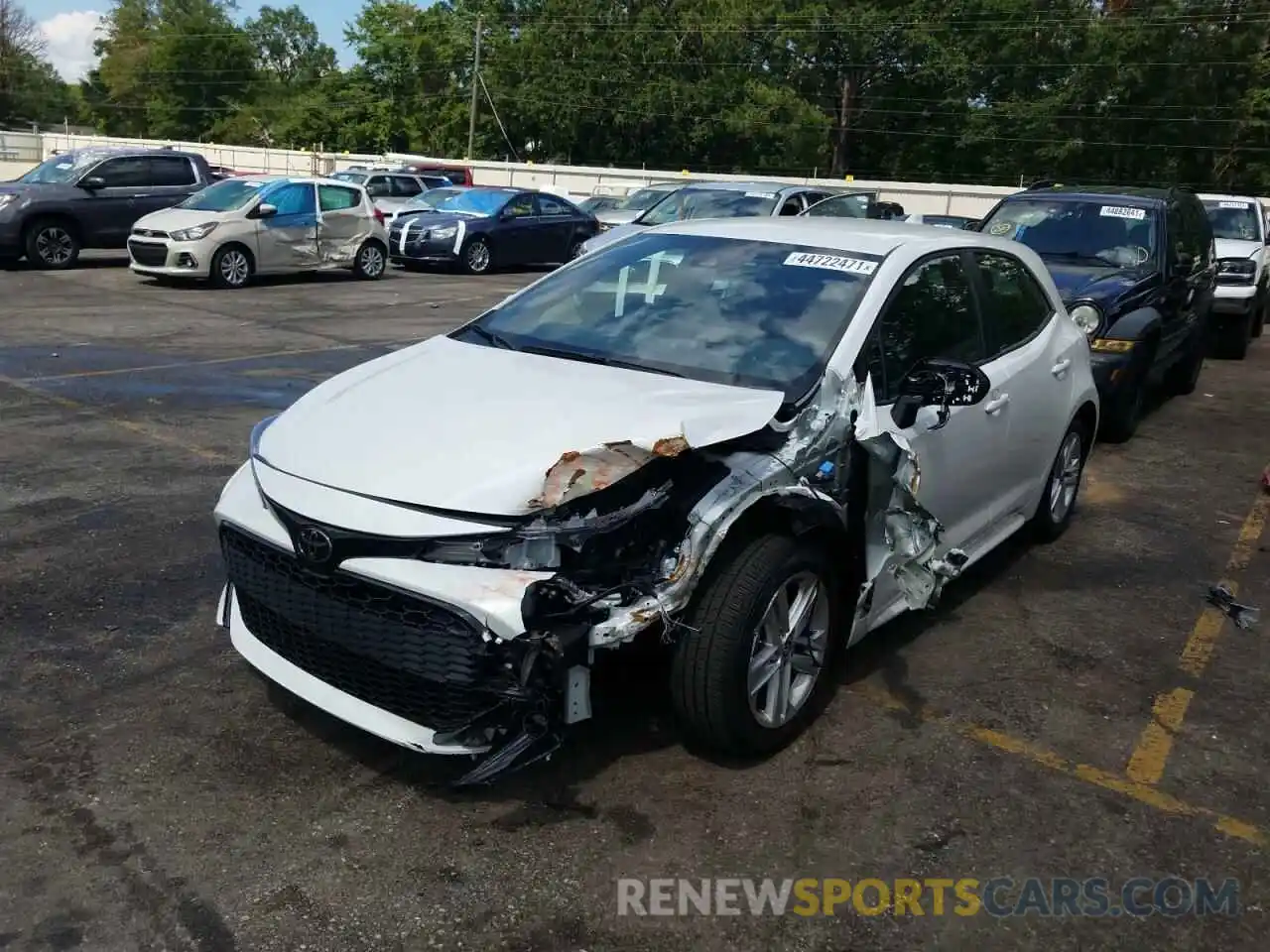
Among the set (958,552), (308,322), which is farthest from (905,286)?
(308,322)

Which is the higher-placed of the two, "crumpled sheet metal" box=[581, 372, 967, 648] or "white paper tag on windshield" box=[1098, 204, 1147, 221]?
"white paper tag on windshield" box=[1098, 204, 1147, 221]

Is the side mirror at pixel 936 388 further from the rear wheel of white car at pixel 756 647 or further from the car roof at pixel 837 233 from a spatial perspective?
the rear wheel of white car at pixel 756 647

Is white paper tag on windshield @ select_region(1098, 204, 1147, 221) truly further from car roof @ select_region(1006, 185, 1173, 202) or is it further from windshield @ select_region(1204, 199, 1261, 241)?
windshield @ select_region(1204, 199, 1261, 241)

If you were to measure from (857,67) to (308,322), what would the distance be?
185 ft

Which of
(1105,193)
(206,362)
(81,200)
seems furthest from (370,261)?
(1105,193)

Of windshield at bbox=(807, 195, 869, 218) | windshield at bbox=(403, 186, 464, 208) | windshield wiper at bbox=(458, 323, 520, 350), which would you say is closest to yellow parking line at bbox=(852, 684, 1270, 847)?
windshield wiper at bbox=(458, 323, 520, 350)

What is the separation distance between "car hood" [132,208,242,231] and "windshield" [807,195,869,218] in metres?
8.25

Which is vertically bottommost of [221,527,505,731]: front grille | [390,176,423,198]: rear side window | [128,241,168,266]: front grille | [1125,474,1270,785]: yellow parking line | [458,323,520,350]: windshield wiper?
[1125,474,1270,785]: yellow parking line

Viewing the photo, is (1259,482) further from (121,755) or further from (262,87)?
(262,87)

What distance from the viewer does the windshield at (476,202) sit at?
20953mm

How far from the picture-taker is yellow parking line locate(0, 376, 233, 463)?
694 centimetres

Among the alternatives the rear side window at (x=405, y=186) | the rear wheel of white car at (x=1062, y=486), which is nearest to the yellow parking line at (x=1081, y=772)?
the rear wheel of white car at (x=1062, y=486)

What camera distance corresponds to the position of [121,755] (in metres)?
3.56

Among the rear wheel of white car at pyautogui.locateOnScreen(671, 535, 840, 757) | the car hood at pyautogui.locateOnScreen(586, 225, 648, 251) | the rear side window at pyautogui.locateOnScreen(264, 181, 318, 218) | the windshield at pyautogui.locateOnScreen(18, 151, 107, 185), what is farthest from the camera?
the windshield at pyautogui.locateOnScreen(18, 151, 107, 185)
